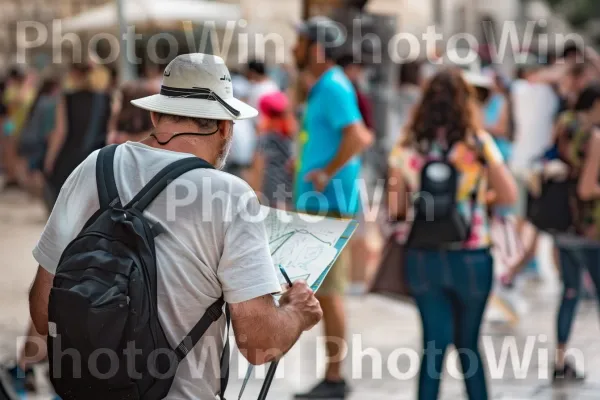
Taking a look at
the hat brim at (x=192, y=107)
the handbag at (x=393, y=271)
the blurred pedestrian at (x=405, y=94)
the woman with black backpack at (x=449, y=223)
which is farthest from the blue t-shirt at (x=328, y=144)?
the blurred pedestrian at (x=405, y=94)

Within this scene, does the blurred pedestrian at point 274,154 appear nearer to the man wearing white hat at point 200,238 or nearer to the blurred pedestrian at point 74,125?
the blurred pedestrian at point 74,125

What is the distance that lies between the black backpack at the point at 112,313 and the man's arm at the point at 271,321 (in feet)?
0.54

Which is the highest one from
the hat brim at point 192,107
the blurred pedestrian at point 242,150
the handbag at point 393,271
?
the hat brim at point 192,107

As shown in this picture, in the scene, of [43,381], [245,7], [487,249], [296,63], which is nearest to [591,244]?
[487,249]

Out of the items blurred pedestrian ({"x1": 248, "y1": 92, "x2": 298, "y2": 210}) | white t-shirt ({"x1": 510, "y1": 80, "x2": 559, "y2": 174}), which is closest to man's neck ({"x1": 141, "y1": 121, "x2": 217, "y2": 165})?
blurred pedestrian ({"x1": 248, "y1": 92, "x2": 298, "y2": 210})

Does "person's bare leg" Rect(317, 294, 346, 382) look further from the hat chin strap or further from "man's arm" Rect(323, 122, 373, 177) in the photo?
the hat chin strap

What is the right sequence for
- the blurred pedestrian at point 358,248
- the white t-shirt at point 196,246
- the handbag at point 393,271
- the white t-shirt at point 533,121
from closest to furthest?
1. the white t-shirt at point 196,246
2. the handbag at point 393,271
3. the blurred pedestrian at point 358,248
4. the white t-shirt at point 533,121

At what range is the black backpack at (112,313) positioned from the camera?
279 cm

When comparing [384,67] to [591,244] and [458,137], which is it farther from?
[458,137]

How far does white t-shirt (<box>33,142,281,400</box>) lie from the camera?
295cm

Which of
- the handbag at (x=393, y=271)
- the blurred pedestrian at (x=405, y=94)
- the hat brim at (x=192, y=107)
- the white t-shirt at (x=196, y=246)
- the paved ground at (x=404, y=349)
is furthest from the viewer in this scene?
the blurred pedestrian at (x=405, y=94)

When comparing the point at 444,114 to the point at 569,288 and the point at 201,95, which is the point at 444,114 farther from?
the point at 201,95

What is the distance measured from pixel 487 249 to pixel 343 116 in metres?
1.47

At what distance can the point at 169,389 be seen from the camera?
2957 millimetres
